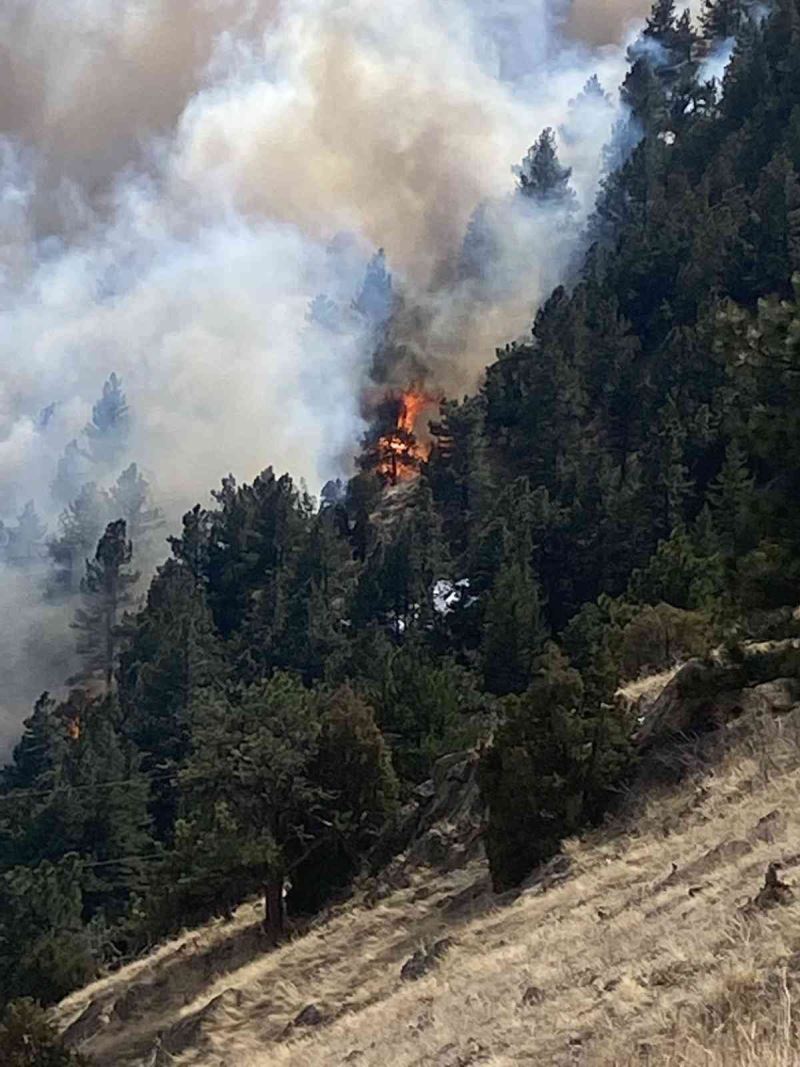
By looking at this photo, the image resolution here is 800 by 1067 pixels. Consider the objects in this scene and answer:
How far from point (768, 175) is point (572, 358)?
18.1 meters

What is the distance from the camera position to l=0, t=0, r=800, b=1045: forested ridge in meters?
22.0

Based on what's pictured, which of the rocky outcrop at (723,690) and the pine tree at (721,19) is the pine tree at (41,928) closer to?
the rocky outcrop at (723,690)

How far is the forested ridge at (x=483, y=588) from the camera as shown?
2202cm

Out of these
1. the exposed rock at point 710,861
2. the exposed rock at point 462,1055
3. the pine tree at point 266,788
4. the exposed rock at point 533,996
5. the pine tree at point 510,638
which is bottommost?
the exposed rock at point 462,1055

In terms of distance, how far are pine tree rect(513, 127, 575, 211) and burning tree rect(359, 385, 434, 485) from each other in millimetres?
25749

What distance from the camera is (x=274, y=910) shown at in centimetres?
2744

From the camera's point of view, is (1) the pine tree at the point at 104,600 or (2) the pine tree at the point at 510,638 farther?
(1) the pine tree at the point at 104,600

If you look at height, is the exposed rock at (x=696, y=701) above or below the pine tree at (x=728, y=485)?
below

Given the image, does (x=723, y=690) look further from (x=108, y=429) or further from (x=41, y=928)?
(x=108, y=429)

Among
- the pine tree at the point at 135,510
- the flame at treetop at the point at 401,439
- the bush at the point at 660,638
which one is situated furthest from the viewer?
the pine tree at the point at 135,510

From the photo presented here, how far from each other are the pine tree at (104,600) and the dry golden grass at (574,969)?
71290 millimetres

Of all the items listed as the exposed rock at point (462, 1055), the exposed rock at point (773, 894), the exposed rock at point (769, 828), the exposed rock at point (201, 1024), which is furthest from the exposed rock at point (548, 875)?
the exposed rock at point (462, 1055)

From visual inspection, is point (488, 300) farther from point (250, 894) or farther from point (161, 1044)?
point (161, 1044)

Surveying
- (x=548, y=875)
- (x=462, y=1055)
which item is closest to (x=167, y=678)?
(x=548, y=875)
